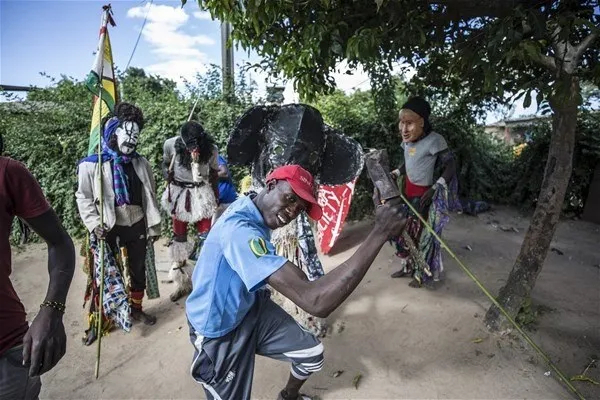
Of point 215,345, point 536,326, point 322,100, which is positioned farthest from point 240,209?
point 322,100

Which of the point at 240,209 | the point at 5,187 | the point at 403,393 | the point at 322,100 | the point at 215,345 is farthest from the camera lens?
the point at 322,100

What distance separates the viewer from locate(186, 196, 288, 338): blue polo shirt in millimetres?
1565

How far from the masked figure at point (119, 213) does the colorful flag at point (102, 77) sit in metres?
0.11

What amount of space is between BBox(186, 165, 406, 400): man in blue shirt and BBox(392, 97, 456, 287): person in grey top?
2087 millimetres

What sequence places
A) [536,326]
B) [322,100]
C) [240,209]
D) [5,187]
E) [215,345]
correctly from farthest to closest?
1. [322,100]
2. [536,326]
3. [215,345]
4. [240,209]
5. [5,187]

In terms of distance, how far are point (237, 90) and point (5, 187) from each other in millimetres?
5576

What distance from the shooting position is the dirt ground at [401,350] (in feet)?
9.02

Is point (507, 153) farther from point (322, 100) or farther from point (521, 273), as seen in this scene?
point (521, 273)

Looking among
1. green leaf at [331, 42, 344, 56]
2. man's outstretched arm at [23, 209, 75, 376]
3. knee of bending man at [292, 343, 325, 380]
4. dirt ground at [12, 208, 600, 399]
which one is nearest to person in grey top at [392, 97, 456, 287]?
dirt ground at [12, 208, 600, 399]

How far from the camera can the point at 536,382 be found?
2.72 metres

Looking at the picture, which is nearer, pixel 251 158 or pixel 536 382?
pixel 536 382

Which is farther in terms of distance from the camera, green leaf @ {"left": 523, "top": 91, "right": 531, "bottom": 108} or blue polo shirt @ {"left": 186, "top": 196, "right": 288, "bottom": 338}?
green leaf @ {"left": 523, "top": 91, "right": 531, "bottom": 108}

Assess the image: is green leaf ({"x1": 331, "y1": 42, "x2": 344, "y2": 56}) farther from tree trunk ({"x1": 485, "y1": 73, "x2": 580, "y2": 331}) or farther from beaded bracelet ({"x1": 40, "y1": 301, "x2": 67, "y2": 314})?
beaded bracelet ({"x1": 40, "y1": 301, "x2": 67, "y2": 314})

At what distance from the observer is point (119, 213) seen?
3.30 meters
